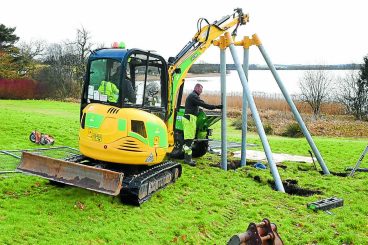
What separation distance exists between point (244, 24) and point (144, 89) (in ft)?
13.1

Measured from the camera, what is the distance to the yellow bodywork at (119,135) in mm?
7445

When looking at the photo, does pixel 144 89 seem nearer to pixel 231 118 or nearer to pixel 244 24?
pixel 244 24

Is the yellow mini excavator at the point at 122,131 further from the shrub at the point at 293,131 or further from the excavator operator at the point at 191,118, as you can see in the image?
the shrub at the point at 293,131

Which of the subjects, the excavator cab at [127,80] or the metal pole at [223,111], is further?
the metal pole at [223,111]

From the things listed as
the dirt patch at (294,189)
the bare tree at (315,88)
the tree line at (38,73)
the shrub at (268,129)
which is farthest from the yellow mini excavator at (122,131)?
the tree line at (38,73)

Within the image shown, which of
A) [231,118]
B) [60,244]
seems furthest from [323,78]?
[60,244]

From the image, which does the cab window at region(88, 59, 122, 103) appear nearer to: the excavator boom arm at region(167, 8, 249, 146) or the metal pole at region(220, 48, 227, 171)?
the excavator boom arm at region(167, 8, 249, 146)

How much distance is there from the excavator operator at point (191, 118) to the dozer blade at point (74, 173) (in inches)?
148

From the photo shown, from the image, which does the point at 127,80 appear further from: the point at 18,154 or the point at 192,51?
the point at 18,154

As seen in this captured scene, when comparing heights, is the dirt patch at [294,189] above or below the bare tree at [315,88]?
below

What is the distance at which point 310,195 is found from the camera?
8781 millimetres

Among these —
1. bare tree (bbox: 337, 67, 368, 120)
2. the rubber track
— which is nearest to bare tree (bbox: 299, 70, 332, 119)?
bare tree (bbox: 337, 67, 368, 120)

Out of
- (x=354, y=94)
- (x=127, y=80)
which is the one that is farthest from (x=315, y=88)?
(x=127, y=80)

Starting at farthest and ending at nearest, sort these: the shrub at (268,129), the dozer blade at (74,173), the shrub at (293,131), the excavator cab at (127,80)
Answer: the shrub at (268,129)
the shrub at (293,131)
the excavator cab at (127,80)
the dozer blade at (74,173)
